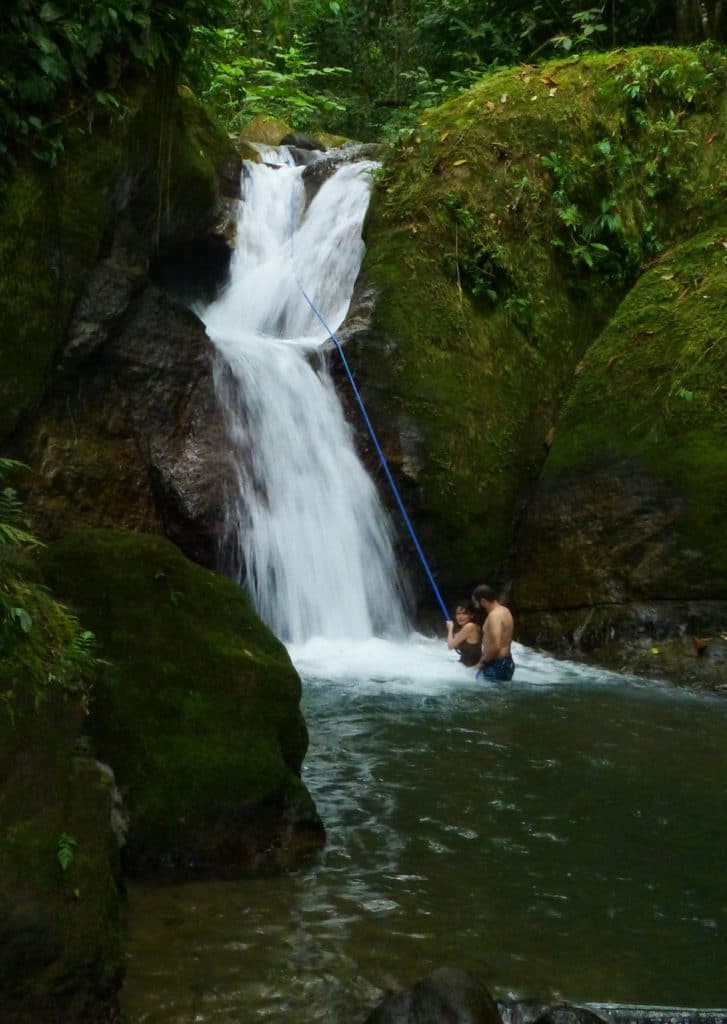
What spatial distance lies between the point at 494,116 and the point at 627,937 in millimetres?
9946

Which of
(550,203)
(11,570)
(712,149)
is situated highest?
(712,149)

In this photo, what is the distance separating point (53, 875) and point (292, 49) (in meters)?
18.6

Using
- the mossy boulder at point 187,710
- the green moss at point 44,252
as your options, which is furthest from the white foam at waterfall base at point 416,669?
the mossy boulder at point 187,710

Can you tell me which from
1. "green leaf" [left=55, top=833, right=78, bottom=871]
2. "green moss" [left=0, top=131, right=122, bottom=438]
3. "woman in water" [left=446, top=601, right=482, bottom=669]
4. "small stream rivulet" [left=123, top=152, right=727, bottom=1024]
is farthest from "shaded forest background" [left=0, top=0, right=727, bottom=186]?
"green leaf" [left=55, top=833, right=78, bottom=871]

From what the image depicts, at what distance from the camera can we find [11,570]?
4453 mm

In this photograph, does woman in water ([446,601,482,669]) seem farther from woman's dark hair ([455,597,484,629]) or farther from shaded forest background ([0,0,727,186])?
shaded forest background ([0,0,727,186])

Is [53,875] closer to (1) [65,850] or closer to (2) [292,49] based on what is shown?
(1) [65,850]

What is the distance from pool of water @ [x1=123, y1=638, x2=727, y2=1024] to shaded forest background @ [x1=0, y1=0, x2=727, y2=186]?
15.7ft

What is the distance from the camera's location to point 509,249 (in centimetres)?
1185

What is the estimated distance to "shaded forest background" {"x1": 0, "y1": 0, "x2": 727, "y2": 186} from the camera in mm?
8086

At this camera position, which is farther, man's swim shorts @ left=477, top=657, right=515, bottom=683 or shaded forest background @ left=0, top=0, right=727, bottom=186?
man's swim shorts @ left=477, top=657, right=515, bottom=683

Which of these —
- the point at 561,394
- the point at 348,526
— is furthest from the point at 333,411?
the point at 561,394

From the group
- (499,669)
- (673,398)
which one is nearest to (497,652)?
(499,669)

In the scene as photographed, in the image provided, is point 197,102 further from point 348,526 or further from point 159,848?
point 159,848
